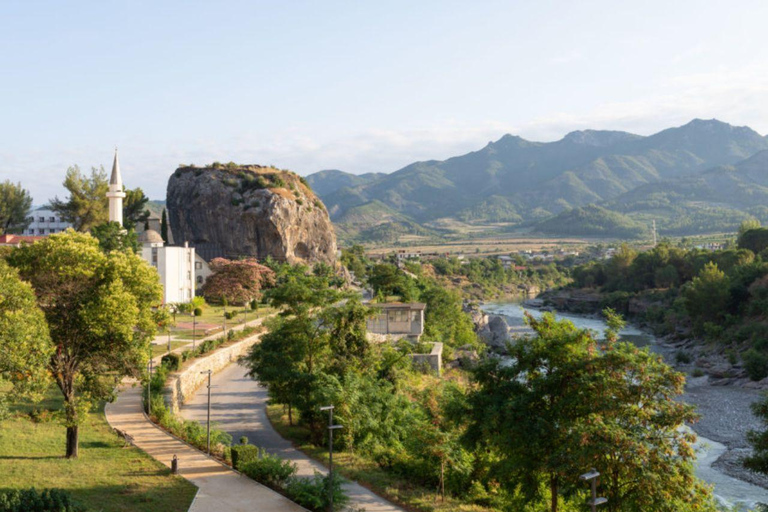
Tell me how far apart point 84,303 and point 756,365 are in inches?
1851

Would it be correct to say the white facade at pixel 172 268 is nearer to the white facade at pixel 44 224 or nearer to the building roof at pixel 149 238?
the building roof at pixel 149 238

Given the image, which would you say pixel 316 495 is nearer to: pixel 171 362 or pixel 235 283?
pixel 171 362

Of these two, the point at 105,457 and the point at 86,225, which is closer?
the point at 105,457

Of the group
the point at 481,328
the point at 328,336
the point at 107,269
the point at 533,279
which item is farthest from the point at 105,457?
the point at 533,279

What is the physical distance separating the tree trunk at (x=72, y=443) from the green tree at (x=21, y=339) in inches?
99.4

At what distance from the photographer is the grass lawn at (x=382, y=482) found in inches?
809

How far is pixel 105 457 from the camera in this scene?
2189 cm

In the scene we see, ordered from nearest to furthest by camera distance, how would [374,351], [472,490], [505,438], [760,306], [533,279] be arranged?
[505,438], [472,490], [374,351], [760,306], [533,279]

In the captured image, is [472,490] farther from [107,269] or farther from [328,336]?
[107,269]

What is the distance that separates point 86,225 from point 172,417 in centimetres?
5386

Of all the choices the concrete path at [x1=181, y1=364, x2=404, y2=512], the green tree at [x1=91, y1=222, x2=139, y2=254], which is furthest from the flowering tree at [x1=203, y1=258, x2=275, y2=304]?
the concrete path at [x1=181, y1=364, x2=404, y2=512]

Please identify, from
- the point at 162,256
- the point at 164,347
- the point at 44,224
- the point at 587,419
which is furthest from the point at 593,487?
the point at 44,224

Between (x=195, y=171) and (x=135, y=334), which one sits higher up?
(x=195, y=171)

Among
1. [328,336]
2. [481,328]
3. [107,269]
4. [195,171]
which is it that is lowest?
[481,328]
